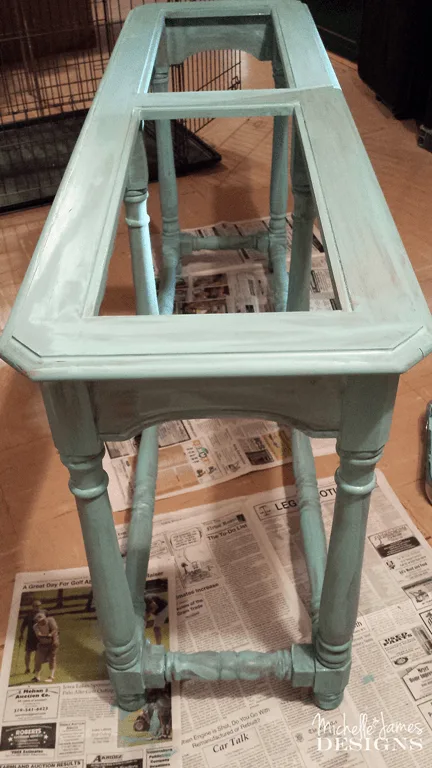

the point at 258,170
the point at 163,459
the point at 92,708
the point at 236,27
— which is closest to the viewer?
the point at 92,708

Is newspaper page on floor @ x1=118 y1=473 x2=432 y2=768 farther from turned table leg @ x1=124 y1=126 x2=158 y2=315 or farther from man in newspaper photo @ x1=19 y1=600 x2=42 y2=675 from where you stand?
turned table leg @ x1=124 y1=126 x2=158 y2=315

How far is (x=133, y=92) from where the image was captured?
85cm

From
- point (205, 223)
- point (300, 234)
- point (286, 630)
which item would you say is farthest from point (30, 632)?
point (205, 223)

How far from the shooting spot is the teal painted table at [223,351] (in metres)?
0.50

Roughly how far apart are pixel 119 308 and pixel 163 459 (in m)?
0.49

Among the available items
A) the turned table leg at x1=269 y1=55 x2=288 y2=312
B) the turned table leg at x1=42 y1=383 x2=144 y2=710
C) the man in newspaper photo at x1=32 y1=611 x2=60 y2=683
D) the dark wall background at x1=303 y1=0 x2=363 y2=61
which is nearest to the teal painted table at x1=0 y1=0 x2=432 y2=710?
the turned table leg at x1=42 y1=383 x2=144 y2=710

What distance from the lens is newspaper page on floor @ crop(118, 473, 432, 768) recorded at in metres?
0.81

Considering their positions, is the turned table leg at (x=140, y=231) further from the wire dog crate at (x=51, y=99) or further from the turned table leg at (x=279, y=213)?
the wire dog crate at (x=51, y=99)

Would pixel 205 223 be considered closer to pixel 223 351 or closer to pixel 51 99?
pixel 51 99

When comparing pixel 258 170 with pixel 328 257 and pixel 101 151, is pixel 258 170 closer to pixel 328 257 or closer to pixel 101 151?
pixel 101 151

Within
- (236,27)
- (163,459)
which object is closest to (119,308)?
(163,459)

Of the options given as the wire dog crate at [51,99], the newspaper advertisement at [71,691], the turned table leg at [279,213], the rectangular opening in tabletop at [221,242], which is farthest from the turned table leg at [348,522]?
the wire dog crate at [51,99]

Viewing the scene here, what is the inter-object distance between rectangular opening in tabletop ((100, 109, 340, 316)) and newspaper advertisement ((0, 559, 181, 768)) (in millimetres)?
488

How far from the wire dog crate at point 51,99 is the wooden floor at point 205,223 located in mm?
88
